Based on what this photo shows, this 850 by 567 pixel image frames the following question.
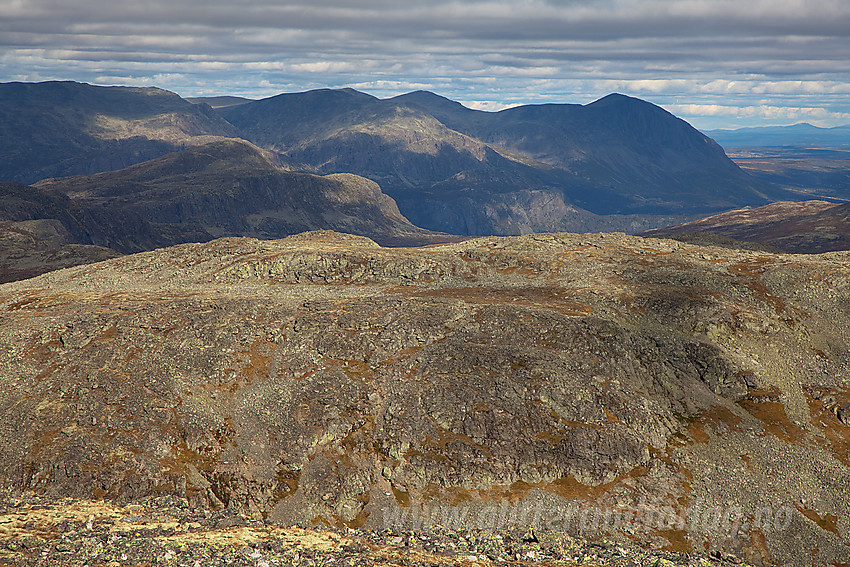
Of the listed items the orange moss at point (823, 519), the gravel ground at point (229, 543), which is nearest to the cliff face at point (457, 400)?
the orange moss at point (823, 519)

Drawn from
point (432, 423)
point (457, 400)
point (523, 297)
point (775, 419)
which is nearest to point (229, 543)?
point (432, 423)

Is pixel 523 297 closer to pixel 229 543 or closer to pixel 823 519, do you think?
pixel 823 519

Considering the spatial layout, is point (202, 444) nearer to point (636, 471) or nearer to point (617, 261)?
point (636, 471)

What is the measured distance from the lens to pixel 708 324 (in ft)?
286

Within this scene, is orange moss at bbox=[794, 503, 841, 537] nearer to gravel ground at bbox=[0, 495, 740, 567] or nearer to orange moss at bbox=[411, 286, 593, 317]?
gravel ground at bbox=[0, 495, 740, 567]

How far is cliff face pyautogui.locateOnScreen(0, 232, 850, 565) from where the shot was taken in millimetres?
61781

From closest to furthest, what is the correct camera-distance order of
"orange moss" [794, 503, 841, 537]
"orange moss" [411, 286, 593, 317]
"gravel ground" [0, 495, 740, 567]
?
"gravel ground" [0, 495, 740, 567] → "orange moss" [794, 503, 841, 537] → "orange moss" [411, 286, 593, 317]

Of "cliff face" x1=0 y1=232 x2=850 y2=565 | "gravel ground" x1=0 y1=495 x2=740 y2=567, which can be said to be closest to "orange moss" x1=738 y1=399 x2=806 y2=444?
"cliff face" x1=0 y1=232 x2=850 y2=565

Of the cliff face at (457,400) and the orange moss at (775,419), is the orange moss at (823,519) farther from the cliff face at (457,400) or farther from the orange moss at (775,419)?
the orange moss at (775,419)

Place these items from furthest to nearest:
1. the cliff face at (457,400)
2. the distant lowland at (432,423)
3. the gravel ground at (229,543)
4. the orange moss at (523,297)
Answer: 1. the orange moss at (523,297)
2. the cliff face at (457,400)
3. the distant lowland at (432,423)
4. the gravel ground at (229,543)

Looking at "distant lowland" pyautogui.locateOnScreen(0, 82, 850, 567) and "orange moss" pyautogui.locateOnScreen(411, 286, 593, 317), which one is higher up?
"orange moss" pyautogui.locateOnScreen(411, 286, 593, 317)

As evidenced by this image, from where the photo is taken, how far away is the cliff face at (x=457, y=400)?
203ft

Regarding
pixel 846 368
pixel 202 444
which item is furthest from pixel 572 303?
pixel 202 444

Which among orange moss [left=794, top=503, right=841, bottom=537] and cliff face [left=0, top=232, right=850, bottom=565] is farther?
cliff face [left=0, top=232, right=850, bottom=565]
